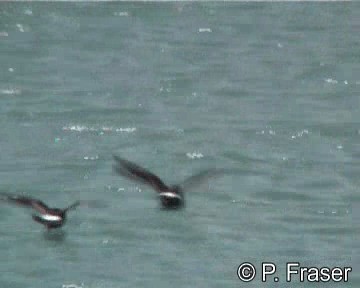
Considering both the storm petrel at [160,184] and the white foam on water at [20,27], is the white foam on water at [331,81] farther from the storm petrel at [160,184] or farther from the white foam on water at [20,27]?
Result: the storm petrel at [160,184]

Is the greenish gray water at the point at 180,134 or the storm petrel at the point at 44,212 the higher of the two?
the greenish gray water at the point at 180,134

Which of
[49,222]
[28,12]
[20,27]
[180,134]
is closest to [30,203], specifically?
[49,222]

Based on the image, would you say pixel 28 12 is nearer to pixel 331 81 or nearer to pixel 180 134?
pixel 331 81

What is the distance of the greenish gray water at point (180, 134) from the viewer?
2102 centimetres

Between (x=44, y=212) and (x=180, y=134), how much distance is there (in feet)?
19.2

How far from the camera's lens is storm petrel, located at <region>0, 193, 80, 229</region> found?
20406 mm

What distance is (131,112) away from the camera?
2756 cm

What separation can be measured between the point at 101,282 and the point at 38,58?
1133cm

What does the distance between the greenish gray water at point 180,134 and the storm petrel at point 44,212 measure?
342mm

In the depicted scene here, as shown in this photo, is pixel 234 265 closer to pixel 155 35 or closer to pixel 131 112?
pixel 131 112

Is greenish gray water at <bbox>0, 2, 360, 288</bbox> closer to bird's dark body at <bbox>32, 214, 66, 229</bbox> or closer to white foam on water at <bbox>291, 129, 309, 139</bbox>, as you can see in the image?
white foam on water at <bbox>291, 129, 309, 139</bbox>

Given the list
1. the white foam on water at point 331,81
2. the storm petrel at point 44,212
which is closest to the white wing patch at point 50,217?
the storm petrel at point 44,212

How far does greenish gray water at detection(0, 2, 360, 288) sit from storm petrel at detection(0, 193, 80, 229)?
0.34m

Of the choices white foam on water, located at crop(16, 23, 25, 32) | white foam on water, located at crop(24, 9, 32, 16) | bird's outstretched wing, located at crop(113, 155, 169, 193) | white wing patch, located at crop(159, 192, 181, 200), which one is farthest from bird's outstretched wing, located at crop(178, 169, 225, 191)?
white foam on water, located at crop(24, 9, 32, 16)
